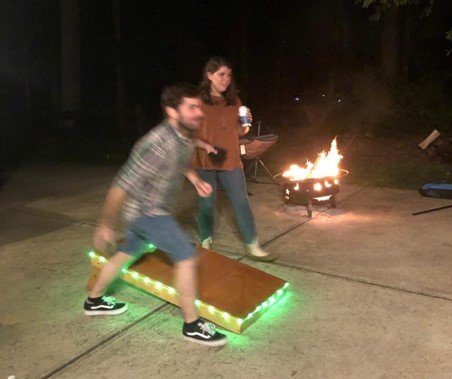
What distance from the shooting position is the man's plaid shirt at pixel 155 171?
329 cm

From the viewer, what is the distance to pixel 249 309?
3754mm

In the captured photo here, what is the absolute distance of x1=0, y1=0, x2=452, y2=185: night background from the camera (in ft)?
39.0

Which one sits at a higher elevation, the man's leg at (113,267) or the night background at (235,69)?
the night background at (235,69)

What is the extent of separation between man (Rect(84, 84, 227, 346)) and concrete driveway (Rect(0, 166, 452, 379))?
0.32 meters

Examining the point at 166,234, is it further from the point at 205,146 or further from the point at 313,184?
the point at 313,184

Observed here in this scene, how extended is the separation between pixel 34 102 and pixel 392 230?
1633 cm

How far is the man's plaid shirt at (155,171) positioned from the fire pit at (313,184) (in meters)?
3.16

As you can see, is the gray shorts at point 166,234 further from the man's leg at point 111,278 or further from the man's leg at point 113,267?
the man's leg at point 113,267

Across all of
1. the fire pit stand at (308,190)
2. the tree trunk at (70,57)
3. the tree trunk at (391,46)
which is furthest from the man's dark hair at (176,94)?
the tree trunk at (70,57)

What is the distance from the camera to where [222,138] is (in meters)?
4.72

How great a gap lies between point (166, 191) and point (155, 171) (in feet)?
0.55

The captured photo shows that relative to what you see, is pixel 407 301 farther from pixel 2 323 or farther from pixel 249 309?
pixel 2 323

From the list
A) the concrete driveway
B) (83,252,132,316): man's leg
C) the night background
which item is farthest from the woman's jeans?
the night background

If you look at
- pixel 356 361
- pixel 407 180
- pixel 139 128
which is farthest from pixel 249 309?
pixel 139 128
